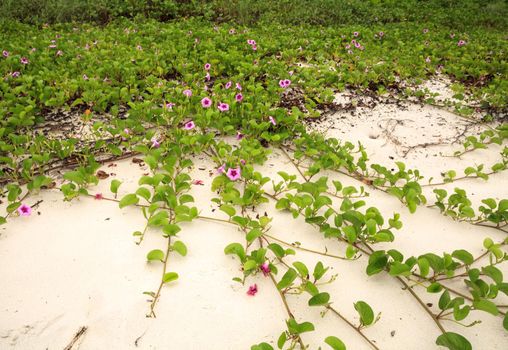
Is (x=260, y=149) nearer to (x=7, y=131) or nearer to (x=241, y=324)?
(x=241, y=324)

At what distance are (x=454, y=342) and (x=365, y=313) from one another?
13.9 inches

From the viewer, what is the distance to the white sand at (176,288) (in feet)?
5.13

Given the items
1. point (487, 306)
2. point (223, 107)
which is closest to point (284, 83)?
point (223, 107)

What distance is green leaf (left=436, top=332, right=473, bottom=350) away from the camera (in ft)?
Result: 4.65

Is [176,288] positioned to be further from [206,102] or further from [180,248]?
[206,102]

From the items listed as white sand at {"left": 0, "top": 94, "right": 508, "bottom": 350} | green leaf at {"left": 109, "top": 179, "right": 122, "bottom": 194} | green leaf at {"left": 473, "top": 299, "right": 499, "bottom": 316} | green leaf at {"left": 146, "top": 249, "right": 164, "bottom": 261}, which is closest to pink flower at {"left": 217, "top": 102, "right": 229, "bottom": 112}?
white sand at {"left": 0, "top": 94, "right": 508, "bottom": 350}

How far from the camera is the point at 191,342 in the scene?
1.54m

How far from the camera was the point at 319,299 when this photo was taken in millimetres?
1596

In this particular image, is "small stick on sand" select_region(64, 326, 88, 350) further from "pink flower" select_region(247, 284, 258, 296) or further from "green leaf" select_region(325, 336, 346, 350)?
"green leaf" select_region(325, 336, 346, 350)

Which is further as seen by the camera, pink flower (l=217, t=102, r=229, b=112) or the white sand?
pink flower (l=217, t=102, r=229, b=112)

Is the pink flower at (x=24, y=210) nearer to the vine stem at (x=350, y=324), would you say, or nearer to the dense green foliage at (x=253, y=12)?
the vine stem at (x=350, y=324)

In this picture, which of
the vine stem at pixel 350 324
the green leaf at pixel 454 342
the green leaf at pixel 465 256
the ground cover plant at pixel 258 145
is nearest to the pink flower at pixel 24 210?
the ground cover plant at pixel 258 145

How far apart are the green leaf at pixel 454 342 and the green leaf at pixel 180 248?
4.01 feet

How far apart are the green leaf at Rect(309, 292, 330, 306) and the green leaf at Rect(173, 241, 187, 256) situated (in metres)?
0.68
